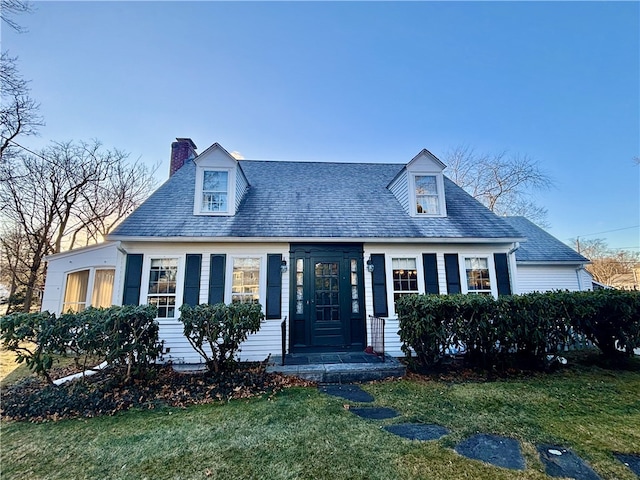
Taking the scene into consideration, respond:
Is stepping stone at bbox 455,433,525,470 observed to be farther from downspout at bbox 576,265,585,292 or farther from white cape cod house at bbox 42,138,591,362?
downspout at bbox 576,265,585,292

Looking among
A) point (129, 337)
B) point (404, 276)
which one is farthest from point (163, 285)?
point (404, 276)

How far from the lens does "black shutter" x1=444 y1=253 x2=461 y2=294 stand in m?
7.21

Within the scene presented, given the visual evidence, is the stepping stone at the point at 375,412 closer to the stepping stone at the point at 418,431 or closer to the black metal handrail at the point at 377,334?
the stepping stone at the point at 418,431

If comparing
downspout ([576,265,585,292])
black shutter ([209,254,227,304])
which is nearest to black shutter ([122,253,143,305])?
black shutter ([209,254,227,304])

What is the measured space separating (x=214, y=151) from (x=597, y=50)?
46.7ft

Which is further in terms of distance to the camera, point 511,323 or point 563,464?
point 511,323

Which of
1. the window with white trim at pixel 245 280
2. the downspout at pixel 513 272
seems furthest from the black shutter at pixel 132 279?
the downspout at pixel 513 272

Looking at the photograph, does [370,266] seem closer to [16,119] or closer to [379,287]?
[379,287]

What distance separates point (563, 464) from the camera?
2676mm

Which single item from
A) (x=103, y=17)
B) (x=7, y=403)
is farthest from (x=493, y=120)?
(x=7, y=403)

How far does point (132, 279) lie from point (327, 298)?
4.66m

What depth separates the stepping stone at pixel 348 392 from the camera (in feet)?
14.7

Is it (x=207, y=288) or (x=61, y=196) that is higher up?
(x=61, y=196)

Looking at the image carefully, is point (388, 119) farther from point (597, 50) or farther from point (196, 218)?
point (196, 218)
